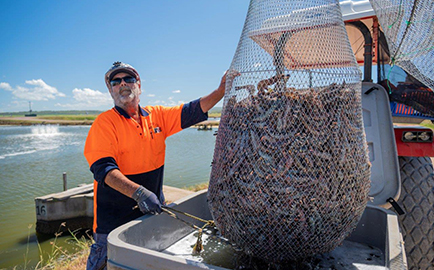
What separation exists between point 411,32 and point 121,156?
2543 millimetres

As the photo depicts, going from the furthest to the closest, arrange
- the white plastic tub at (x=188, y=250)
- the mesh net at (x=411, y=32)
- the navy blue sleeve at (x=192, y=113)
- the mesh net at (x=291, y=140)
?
the navy blue sleeve at (x=192, y=113)
the mesh net at (x=411, y=32)
the mesh net at (x=291, y=140)
the white plastic tub at (x=188, y=250)

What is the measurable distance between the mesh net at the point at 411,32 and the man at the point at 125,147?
142cm

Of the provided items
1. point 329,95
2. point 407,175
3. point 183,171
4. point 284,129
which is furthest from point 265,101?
point 183,171

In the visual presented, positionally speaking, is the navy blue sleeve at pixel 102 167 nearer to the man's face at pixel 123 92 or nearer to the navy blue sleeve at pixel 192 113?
the man's face at pixel 123 92

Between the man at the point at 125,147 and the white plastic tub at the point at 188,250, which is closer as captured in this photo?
the white plastic tub at the point at 188,250

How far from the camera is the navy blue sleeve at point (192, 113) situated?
124 inches

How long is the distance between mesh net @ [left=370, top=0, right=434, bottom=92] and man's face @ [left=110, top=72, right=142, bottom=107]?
2286mm

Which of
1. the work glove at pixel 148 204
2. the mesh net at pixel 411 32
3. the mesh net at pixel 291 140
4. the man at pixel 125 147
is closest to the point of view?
the mesh net at pixel 291 140

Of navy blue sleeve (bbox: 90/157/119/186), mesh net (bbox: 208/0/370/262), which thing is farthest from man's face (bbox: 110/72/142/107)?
mesh net (bbox: 208/0/370/262)

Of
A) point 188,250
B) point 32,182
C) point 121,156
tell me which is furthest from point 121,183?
point 32,182

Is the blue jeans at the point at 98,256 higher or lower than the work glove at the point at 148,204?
lower

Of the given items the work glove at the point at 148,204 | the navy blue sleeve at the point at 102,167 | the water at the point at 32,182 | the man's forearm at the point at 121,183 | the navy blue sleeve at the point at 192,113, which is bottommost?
the water at the point at 32,182

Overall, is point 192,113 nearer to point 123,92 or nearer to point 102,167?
point 123,92

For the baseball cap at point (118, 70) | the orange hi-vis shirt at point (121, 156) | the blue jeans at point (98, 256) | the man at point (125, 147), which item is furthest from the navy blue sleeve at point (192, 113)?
the blue jeans at point (98, 256)
